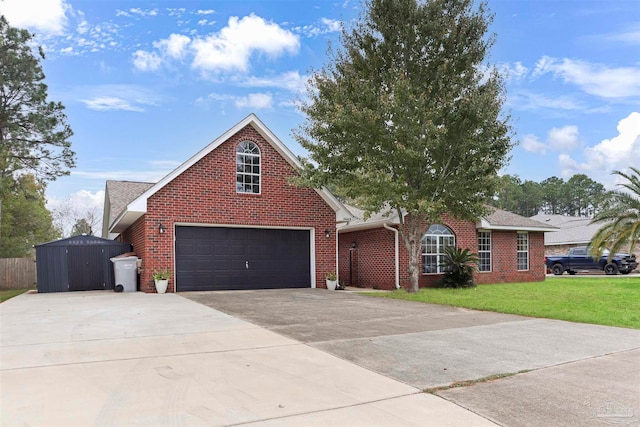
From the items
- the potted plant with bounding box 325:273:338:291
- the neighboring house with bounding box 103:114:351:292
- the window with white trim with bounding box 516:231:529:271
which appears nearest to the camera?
the neighboring house with bounding box 103:114:351:292

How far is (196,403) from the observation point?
391 centimetres

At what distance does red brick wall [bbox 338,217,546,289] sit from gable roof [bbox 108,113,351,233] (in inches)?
95.6

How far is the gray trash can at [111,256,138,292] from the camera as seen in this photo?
1487 centimetres

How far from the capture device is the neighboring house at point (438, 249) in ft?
58.2

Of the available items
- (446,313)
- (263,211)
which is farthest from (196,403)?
(263,211)

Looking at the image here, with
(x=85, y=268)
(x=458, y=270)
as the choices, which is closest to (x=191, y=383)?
(x=85, y=268)

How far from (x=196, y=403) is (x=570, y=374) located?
4.10m

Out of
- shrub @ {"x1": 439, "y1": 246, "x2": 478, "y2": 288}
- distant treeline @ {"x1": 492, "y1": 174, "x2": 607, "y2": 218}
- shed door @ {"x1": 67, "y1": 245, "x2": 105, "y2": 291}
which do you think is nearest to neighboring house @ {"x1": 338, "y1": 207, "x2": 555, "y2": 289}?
shrub @ {"x1": 439, "y1": 246, "x2": 478, "y2": 288}

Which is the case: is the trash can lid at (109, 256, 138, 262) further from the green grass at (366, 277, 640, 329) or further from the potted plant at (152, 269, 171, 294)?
the green grass at (366, 277, 640, 329)

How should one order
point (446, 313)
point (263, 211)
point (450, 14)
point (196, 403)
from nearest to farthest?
point (196, 403) → point (446, 313) → point (450, 14) → point (263, 211)

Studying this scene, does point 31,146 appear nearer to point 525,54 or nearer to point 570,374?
point 525,54

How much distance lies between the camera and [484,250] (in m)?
20.1

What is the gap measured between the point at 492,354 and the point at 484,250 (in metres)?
14.9

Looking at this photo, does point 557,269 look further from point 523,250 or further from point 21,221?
point 21,221
